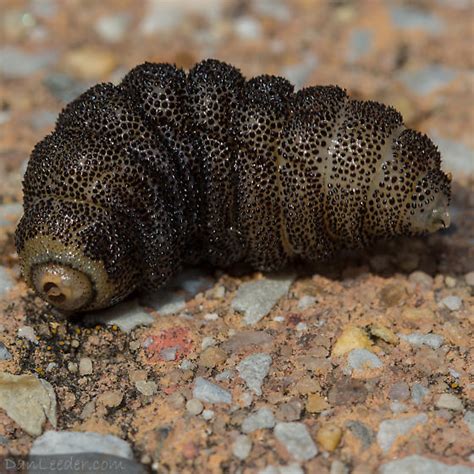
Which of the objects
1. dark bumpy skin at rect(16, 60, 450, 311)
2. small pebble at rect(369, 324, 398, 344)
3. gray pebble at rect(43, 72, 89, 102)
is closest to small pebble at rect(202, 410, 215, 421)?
dark bumpy skin at rect(16, 60, 450, 311)

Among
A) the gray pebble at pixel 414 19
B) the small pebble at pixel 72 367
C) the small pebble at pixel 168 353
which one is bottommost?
the small pebble at pixel 72 367

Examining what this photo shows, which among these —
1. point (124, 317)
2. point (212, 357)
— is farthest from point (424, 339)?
point (124, 317)

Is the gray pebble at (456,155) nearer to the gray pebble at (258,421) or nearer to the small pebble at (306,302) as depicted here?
the small pebble at (306,302)

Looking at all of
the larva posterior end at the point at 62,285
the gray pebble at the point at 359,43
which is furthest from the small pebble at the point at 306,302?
the gray pebble at the point at 359,43

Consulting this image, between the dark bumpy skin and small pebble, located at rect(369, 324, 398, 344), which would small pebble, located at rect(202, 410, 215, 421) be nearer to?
the dark bumpy skin

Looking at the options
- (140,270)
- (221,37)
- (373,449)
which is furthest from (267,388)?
(221,37)

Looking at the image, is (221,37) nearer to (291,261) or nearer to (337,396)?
(291,261)
